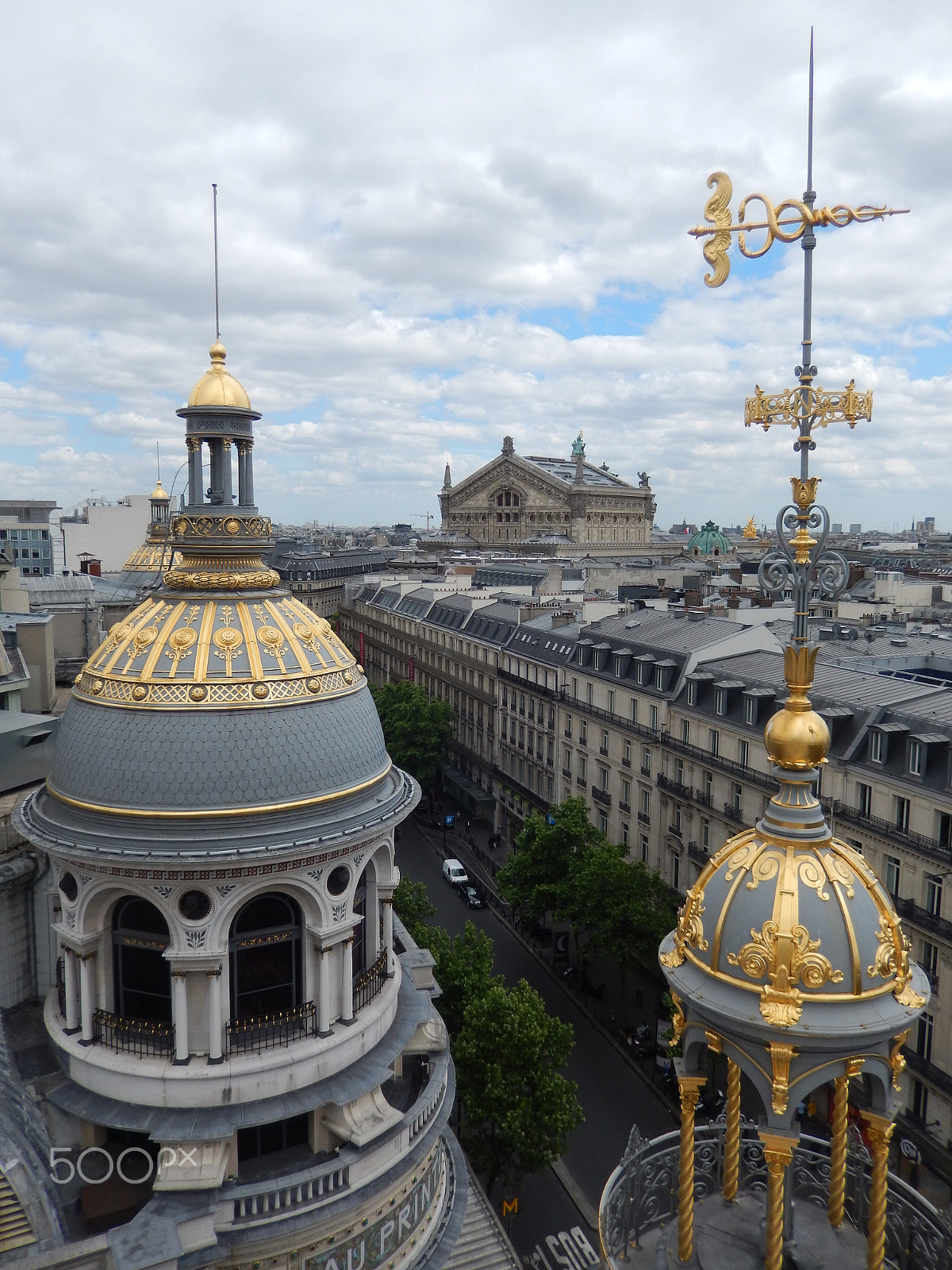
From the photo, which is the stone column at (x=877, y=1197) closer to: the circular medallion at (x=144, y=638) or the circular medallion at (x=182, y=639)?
the circular medallion at (x=182, y=639)

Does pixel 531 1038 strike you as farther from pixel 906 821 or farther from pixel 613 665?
pixel 613 665

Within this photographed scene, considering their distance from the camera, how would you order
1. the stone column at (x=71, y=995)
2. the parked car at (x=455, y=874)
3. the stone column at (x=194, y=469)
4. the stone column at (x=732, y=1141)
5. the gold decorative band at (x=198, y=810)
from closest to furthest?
the stone column at (x=732, y=1141)
the gold decorative band at (x=198, y=810)
the stone column at (x=71, y=995)
the stone column at (x=194, y=469)
the parked car at (x=455, y=874)

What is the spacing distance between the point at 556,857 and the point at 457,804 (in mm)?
34792

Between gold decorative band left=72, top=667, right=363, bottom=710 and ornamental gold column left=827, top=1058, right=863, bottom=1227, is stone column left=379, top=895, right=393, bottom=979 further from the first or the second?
ornamental gold column left=827, top=1058, right=863, bottom=1227

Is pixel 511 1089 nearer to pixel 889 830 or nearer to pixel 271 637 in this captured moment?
pixel 889 830

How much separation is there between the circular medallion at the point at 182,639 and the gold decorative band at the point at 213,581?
4.41 feet

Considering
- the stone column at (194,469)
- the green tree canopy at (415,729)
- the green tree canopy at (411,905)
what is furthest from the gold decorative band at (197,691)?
the green tree canopy at (415,729)

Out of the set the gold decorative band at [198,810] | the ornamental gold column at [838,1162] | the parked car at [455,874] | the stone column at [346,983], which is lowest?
the parked car at [455,874]

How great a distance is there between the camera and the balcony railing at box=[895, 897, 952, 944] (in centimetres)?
3431

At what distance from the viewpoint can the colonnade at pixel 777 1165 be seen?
10.7 meters

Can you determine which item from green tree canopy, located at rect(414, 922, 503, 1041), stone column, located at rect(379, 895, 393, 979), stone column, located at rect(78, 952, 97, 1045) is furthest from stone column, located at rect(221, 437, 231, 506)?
green tree canopy, located at rect(414, 922, 503, 1041)

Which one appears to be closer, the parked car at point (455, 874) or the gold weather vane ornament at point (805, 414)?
the gold weather vane ornament at point (805, 414)

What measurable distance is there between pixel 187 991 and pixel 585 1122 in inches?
1037

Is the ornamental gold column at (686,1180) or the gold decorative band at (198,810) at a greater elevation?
the gold decorative band at (198,810)
